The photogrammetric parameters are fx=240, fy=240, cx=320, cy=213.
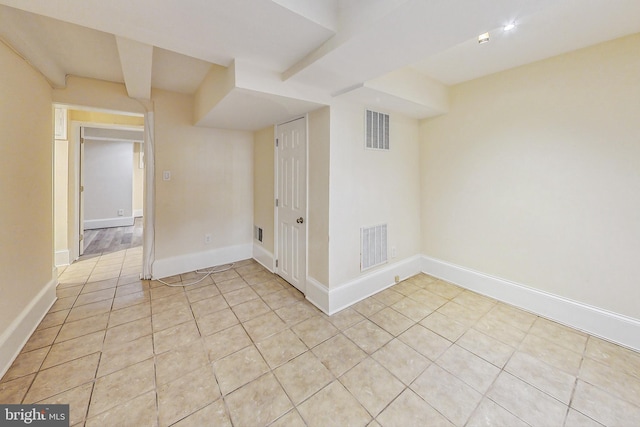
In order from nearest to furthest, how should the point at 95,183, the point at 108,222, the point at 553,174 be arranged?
the point at 553,174 < the point at 95,183 < the point at 108,222

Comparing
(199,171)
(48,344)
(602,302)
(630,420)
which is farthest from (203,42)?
(602,302)

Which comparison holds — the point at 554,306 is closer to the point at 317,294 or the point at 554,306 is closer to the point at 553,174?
the point at 553,174

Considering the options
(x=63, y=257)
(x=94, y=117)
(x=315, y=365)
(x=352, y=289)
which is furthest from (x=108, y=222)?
(x=315, y=365)

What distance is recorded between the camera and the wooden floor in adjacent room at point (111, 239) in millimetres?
4543

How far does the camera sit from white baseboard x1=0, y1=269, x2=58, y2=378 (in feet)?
5.49

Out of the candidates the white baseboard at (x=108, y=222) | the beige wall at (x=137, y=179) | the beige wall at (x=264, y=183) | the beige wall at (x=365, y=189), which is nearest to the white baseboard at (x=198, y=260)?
the beige wall at (x=264, y=183)

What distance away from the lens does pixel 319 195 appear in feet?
8.24

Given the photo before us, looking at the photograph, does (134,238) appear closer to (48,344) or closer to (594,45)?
(48,344)

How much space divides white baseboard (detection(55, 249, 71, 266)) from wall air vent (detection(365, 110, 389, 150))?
15.3ft

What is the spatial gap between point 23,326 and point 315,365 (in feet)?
7.76

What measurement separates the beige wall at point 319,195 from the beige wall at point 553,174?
5.56 feet

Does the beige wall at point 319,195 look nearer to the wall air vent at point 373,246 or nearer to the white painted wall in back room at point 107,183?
the wall air vent at point 373,246

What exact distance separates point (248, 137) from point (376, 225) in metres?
2.46

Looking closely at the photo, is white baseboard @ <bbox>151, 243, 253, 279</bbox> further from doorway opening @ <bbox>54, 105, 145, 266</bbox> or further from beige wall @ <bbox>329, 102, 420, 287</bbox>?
beige wall @ <bbox>329, 102, 420, 287</bbox>
